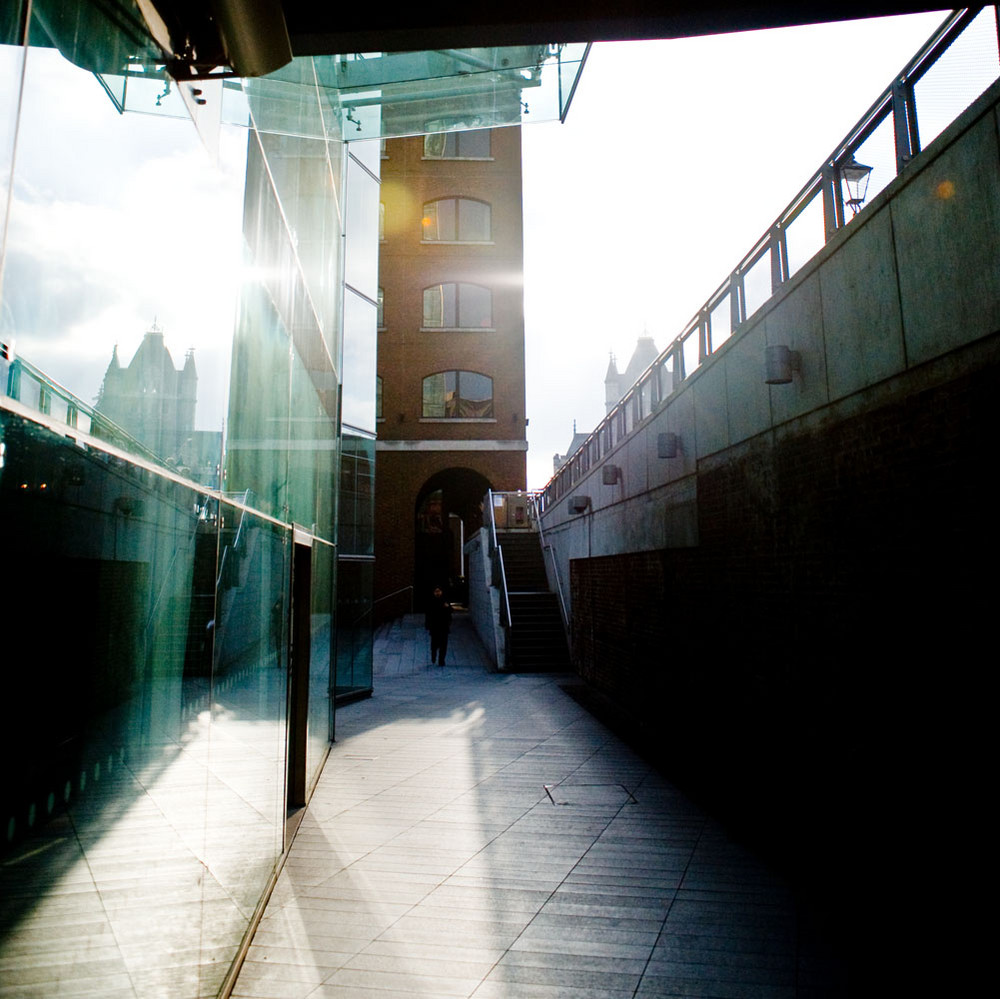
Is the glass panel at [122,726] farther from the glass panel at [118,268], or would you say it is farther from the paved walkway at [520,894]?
the paved walkway at [520,894]

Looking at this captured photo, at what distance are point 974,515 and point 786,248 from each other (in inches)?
146

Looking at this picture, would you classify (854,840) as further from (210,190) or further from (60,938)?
(210,190)

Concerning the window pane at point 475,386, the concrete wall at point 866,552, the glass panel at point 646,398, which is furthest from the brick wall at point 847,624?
the window pane at point 475,386

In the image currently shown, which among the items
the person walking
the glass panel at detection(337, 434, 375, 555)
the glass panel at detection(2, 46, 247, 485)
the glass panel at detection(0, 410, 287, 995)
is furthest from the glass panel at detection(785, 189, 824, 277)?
the person walking

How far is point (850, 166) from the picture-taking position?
5840 millimetres

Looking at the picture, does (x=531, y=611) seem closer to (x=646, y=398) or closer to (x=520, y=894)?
(x=646, y=398)

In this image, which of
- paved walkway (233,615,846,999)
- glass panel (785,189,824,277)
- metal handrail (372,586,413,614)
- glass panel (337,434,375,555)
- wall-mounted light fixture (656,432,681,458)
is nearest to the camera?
paved walkway (233,615,846,999)

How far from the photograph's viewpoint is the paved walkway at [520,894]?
13.1ft

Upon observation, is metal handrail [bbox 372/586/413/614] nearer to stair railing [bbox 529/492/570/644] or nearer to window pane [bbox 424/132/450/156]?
stair railing [bbox 529/492/570/644]

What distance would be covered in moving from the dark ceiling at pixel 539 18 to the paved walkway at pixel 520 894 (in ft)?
15.8

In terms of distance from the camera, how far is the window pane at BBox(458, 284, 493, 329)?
96.0 ft

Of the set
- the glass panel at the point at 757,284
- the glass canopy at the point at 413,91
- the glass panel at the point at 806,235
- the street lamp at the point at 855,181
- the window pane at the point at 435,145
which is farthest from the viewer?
the window pane at the point at 435,145

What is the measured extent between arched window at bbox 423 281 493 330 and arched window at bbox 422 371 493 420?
1.92m

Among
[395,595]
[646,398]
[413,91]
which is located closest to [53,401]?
[413,91]
